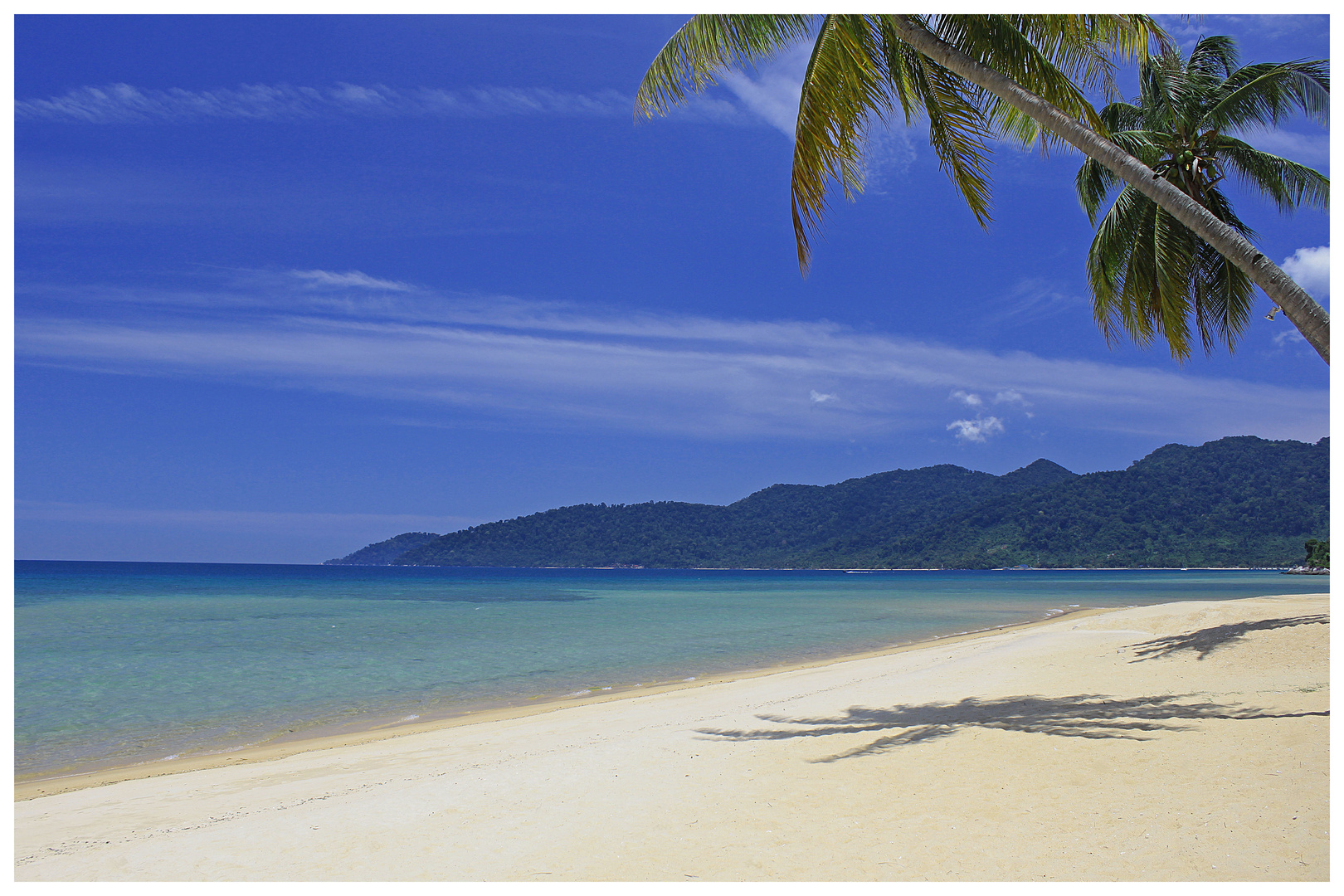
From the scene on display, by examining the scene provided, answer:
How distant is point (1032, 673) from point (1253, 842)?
22.5ft

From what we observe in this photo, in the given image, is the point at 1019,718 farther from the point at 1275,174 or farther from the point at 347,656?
the point at 347,656

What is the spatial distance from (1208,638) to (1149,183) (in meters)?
8.94

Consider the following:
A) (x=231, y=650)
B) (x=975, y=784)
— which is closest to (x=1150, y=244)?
(x=975, y=784)

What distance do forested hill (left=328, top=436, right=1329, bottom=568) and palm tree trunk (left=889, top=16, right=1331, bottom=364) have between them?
50.2m

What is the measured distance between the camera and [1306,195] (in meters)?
8.80

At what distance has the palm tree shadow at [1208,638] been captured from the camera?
10.6 meters

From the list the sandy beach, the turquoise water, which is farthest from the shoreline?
the turquoise water

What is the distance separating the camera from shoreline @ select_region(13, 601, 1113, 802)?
732cm

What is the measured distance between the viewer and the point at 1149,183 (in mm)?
5500

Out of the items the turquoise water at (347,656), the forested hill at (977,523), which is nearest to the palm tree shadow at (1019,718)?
the turquoise water at (347,656)

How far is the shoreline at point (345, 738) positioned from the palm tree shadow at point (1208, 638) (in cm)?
526

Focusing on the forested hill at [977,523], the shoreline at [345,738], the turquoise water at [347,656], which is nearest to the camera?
the shoreline at [345,738]

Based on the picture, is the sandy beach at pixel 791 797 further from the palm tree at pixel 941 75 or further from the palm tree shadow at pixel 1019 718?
the palm tree at pixel 941 75

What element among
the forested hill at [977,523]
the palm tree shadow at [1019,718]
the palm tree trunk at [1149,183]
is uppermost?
the palm tree trunk at [1149,183]
